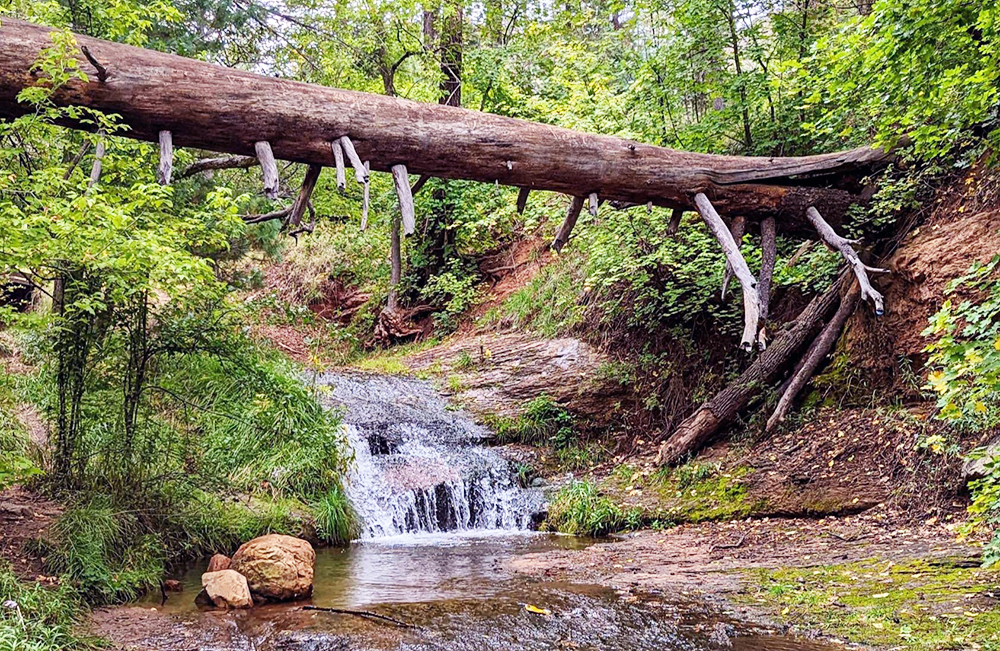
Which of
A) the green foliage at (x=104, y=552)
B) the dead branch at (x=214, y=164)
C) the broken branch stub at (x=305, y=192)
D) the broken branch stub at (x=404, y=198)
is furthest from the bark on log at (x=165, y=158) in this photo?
the dead branch at (x=214, y=164)

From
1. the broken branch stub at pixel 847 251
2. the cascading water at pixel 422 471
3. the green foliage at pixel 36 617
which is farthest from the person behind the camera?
the cascading water at pixel 422 471

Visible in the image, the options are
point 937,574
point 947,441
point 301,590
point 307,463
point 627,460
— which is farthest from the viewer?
point 627,460

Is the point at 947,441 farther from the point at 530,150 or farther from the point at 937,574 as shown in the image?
the point at 530,150

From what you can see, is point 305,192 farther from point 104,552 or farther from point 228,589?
point 104,552

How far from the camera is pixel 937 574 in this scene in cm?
504

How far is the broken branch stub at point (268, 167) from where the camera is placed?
16.7 ft

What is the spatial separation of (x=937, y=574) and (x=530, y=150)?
4312 mm

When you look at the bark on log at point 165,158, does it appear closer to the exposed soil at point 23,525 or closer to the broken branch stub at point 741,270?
the exposed soil at point 23,525

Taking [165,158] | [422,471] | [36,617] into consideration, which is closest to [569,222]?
[165,158]

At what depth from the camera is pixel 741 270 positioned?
6.37 m

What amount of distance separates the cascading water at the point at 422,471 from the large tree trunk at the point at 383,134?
180 inches

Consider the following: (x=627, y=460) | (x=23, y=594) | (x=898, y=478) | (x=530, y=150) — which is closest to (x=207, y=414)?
(x=23, y=594)

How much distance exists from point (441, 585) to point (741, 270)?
3.64 meters

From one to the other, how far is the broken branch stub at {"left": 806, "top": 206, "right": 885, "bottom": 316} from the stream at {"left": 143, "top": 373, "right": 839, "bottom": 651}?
336cm
